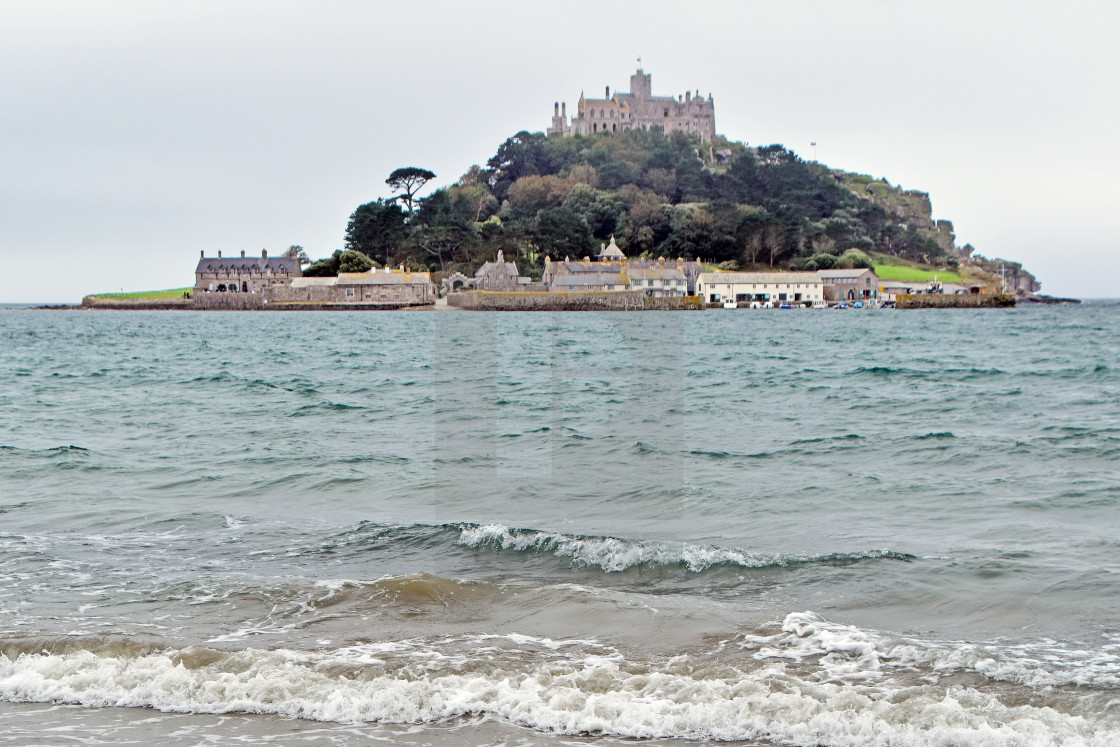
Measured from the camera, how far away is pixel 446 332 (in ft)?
176

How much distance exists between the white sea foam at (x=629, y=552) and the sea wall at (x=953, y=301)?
316 feet

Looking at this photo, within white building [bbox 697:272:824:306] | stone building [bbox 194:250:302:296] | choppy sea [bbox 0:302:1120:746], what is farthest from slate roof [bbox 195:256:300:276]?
choppy sea [bbox 0:302:1120:746]

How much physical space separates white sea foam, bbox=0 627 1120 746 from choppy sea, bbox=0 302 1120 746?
0.02m

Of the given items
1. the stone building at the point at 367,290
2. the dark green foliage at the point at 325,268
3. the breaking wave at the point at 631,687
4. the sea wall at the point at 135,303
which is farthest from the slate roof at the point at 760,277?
the breaking wave at the point at 631,687

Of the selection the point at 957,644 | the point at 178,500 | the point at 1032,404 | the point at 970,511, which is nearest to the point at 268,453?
the point at 178,500

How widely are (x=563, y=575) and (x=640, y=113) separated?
150 metres

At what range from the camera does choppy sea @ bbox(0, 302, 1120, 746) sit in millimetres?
5199

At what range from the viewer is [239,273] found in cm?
10319

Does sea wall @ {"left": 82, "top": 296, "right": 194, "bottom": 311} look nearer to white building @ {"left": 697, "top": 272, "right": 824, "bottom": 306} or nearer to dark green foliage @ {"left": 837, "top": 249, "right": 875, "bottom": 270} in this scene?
white building @ {"left": 697, "top": 272, "right": 824, "bottom": 306}

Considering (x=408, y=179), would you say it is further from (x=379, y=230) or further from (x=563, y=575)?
(x=563, y=575)

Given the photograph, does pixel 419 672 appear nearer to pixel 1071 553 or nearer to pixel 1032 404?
pixel 1071 553

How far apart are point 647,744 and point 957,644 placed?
2385 mm

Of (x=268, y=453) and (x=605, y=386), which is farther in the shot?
(x=605, y=386)

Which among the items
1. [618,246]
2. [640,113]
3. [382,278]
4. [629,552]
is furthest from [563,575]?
[640,113]
